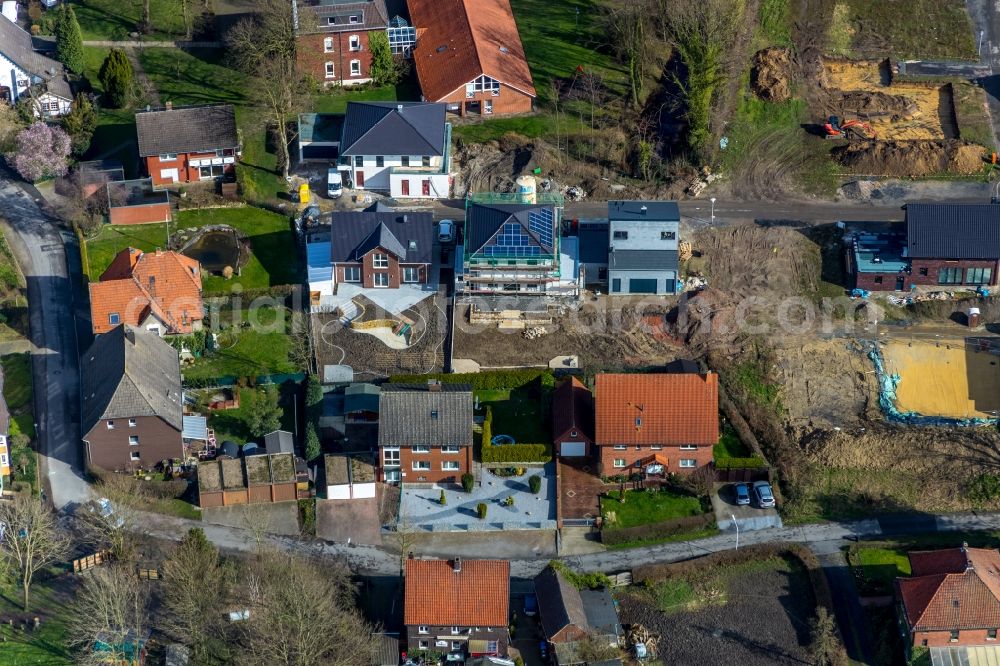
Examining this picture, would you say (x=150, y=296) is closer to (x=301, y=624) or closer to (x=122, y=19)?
(x=301, y=624)

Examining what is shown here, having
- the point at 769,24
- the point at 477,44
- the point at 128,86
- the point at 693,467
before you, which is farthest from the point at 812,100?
the point at 128,86

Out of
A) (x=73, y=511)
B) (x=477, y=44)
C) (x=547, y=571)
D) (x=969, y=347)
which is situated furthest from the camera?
(x=477, y=44)

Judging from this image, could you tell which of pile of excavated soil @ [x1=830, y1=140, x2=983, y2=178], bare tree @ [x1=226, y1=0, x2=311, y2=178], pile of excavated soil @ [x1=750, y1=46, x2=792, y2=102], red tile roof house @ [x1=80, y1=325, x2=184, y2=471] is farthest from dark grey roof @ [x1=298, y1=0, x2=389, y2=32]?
pile of excavated soil @ [x1=830, y1=140, x2=983, y2=178]

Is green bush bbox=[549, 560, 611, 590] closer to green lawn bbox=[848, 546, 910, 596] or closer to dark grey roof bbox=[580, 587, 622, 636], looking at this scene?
dark grey roof bbox=[580, 587, 622, 636]

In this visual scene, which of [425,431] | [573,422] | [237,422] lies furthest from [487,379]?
[237,422]

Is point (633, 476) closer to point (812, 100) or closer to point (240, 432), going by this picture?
point (240, 432)

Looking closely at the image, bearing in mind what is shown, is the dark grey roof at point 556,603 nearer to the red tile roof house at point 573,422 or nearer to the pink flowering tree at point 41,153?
the red tile roof house at point 573,422
